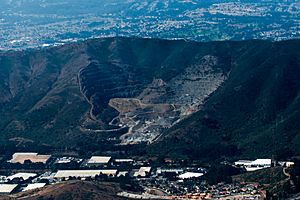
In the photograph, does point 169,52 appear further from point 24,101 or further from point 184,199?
point 184,199

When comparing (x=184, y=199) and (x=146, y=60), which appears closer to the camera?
(x=184, y=199)

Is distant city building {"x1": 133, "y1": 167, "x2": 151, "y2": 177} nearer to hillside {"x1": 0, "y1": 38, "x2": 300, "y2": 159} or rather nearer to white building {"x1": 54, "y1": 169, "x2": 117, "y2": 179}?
white building {"x1": 54, "y1": 169, "x2": 117, "y2": 179}

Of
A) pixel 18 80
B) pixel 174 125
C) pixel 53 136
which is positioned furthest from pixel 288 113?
pixel 18 80

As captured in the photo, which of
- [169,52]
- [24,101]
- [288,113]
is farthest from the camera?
[169,52]

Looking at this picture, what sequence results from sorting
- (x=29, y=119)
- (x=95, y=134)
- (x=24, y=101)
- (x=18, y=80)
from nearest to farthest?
(x=95, y=134)
(x=29, y=119)
(x=24, y=101)
(x=18, y=80)

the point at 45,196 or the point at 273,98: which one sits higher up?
the point at 273,98

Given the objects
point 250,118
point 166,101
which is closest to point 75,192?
point 250,118
